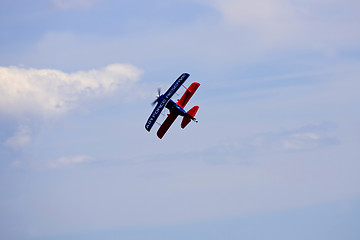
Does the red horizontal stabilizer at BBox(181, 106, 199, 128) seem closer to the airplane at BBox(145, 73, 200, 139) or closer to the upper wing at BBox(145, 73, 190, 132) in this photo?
the airplane at BBox(145, 73, 200, 139)

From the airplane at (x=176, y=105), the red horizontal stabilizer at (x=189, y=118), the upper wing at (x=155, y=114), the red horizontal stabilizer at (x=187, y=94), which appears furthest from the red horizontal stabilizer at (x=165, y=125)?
the upper wing at (x=155, y=114)

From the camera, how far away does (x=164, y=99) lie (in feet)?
343

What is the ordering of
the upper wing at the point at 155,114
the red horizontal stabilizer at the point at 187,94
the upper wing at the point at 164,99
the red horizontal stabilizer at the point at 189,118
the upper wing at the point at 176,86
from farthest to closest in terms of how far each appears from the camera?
the red horizontal stabilizer at the point at 187,94 < the red horizontal stabilizer at the point at 189,118 < the upper wing at the point at 155,114 < the upper wing at the point at 164,99 < the upper wing at the point at 176,86

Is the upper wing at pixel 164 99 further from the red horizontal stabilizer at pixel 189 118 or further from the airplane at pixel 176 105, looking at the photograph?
the red horizontal stabilizer at pixel 189 118

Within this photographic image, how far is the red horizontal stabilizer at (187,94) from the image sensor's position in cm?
10775

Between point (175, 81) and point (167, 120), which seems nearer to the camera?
point (175, 81)

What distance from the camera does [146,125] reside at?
349ft

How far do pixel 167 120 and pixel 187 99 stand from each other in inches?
224

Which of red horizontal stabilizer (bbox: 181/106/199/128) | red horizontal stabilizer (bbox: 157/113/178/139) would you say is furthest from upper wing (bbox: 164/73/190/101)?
red horizontal stabilizer (bbox: 157/113/178/139)

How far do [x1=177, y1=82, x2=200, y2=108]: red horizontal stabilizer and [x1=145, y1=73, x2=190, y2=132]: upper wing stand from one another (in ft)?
12.3

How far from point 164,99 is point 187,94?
5.04 metres

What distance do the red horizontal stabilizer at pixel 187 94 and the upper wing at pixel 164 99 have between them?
3.74 meters

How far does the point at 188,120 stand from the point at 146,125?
7025 mm

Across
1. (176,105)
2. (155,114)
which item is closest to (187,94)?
(176,105)
